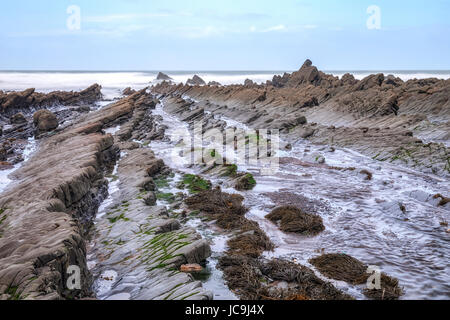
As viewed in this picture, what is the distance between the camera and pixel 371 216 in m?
15.6

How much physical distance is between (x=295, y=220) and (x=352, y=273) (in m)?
4.31

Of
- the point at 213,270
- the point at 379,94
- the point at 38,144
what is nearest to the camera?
the point at 213,270

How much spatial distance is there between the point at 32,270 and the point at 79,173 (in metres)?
9.00

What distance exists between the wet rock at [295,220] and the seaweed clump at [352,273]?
2519mm

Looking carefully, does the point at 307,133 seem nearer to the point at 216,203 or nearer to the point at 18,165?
the point at 216,203

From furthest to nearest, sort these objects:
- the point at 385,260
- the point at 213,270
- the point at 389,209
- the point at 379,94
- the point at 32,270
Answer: the point at 379,94 < the point at 389,209 < the point at 385,260 < the point at 213,270 < the point at 32,270

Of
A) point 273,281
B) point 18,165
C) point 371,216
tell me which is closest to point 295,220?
point 371,216

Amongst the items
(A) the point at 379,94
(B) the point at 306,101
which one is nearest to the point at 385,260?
(A) the point at 379,94

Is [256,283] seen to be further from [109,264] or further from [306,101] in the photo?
[306,101]

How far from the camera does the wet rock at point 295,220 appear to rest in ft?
46.3

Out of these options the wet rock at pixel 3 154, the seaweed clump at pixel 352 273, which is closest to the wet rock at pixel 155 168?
the wet rock at pixel 3 154

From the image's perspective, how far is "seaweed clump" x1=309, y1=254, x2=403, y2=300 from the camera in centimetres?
942

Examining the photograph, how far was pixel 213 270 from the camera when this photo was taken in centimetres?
1063

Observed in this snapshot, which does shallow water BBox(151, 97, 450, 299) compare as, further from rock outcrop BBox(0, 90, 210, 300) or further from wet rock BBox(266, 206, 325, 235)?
rock outcrop BBox(0, 90, 210, 300)
